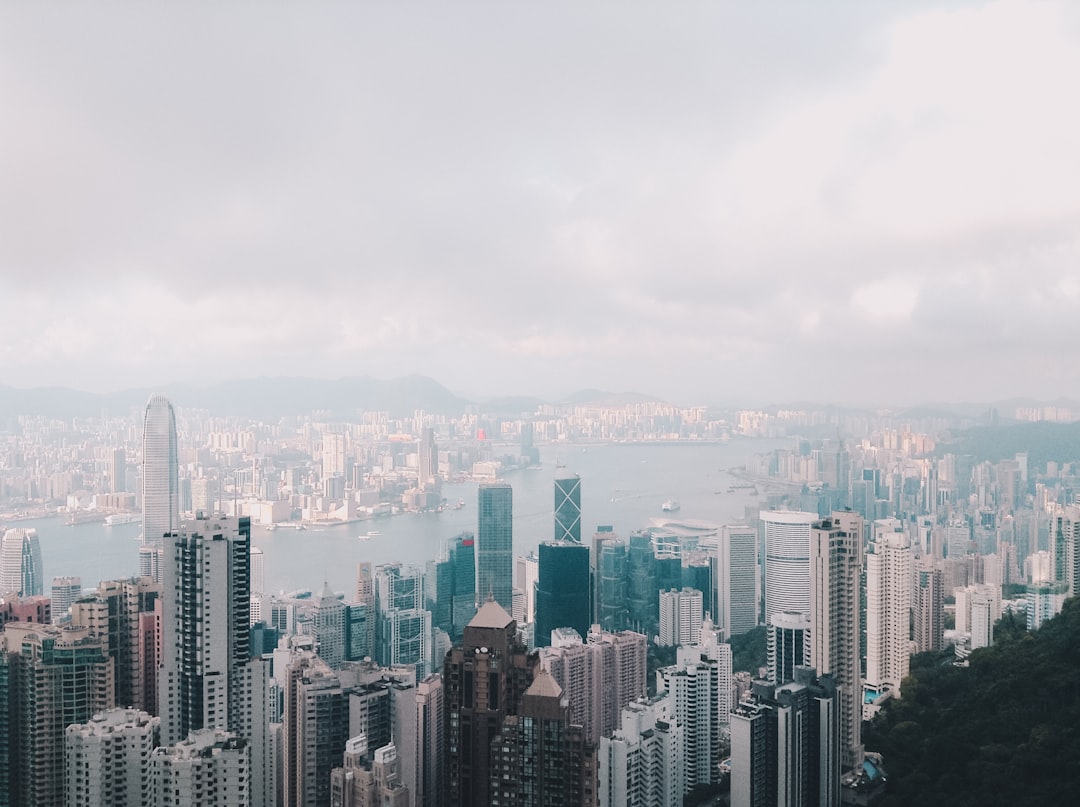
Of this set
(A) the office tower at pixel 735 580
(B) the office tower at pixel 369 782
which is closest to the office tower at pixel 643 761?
(B) the office tower at pixel 369 782

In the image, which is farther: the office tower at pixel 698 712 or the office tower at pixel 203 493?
the office tower at pixel 203 493

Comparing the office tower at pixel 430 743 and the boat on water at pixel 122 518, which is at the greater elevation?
the boat on water at pixel 122 518

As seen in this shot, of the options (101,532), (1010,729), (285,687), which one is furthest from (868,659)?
(101,532)

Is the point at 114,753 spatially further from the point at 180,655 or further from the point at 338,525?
the point at 338,525

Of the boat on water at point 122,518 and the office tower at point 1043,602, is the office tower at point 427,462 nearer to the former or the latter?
the boat on water at point 122,518

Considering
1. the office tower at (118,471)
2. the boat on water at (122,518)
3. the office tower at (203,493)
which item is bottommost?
the boat on water at (122,518)
